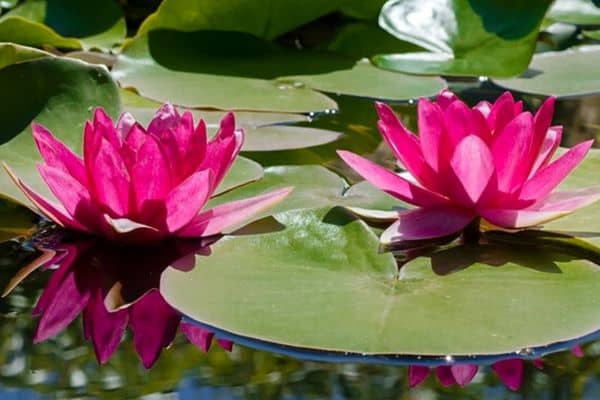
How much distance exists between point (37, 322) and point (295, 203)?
13.9 inches

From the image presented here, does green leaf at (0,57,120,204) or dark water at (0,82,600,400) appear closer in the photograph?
dark water at (0,82,600,400)

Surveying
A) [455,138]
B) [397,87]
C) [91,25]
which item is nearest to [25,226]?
[455,138]

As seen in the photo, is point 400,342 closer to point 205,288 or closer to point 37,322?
point 205,288

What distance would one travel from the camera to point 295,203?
1.26 meters

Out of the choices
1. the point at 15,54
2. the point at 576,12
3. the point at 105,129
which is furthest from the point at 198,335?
the point at 576,12

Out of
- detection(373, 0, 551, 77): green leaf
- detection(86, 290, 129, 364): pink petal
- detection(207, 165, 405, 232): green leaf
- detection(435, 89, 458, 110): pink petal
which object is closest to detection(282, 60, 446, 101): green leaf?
detection(373, 0, 551, 77): green leaf

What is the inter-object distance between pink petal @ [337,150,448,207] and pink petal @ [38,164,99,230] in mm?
264

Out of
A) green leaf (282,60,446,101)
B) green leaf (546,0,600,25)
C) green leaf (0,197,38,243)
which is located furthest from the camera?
green leaf (546,0,600,25)

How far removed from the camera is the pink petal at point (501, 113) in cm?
115

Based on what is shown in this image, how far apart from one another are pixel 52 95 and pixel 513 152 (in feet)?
1.92

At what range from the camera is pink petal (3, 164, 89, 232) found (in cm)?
114

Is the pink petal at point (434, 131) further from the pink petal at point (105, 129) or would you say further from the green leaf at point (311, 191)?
the pink petal at point (105, 129)

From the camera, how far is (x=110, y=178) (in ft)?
3.62

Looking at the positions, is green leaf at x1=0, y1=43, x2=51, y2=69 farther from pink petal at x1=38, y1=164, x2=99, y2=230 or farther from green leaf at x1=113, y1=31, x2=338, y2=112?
pink petal at x1=38, y1=164, x2=99, y2=230
